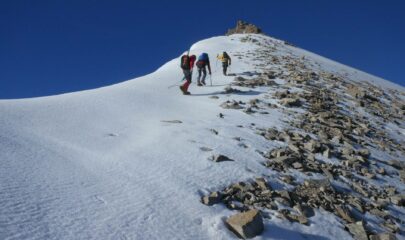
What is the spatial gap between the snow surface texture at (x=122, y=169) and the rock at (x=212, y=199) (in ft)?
0.41

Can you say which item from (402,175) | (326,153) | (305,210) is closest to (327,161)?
(326,153)

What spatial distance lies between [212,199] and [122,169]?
2.20m

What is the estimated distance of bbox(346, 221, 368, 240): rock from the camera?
670 cm

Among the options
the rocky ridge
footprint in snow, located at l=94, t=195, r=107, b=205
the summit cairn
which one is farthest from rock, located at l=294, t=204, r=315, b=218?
the summit cairn

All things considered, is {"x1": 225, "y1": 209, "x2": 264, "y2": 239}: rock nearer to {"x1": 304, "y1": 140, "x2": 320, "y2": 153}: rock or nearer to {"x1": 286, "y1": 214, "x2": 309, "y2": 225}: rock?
{"x1": 286, "y1": 214, "x2": 309, "y2": 225}: rock

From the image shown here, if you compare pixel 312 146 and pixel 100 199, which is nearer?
pixel 100 199

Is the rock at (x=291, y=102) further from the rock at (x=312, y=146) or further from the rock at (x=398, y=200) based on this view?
the rock at (x=398, y=200)

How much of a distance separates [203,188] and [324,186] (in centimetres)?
296

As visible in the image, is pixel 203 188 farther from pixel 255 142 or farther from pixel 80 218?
pixel 255 142

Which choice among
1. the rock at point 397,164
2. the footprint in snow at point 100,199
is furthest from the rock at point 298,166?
the footprint in snow at point 100,199

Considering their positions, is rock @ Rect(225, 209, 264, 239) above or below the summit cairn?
below

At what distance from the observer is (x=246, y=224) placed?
232 inches

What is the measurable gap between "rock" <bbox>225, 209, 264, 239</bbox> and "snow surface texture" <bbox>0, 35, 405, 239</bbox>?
153 millimetres

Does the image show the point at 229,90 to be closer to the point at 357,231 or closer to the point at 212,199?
the point at 212,199
